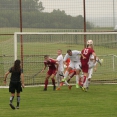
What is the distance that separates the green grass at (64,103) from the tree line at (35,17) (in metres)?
5.05

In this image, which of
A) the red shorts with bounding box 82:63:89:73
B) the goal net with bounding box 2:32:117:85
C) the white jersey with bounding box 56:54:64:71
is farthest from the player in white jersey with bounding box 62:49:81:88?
the goal net with bounding box 2:32:117:85

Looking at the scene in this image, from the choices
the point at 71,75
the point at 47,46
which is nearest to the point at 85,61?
the point at 71,75

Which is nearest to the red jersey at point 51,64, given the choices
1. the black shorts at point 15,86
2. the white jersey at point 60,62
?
the white jersey at point 60,62

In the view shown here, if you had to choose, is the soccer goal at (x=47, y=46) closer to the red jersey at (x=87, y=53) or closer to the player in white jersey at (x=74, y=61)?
the player in white jersey at (x=74, y=61)

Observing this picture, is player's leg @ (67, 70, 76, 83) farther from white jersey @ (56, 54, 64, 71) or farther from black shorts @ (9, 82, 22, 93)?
black shorts @ (9, 82, 22, 93)

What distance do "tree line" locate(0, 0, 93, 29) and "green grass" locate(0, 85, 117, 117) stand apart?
505 cm

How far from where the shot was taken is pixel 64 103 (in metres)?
18.0

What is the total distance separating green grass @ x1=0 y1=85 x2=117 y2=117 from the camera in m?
15.5

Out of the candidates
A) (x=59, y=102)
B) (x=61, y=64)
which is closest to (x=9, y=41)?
(x=61, y=64)

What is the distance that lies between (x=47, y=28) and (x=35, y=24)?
708mm

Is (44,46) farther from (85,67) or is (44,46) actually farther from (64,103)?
(64,103)

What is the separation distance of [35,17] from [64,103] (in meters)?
10.2

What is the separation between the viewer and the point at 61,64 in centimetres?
2348

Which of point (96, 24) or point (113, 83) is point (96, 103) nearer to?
point (113, 83)
